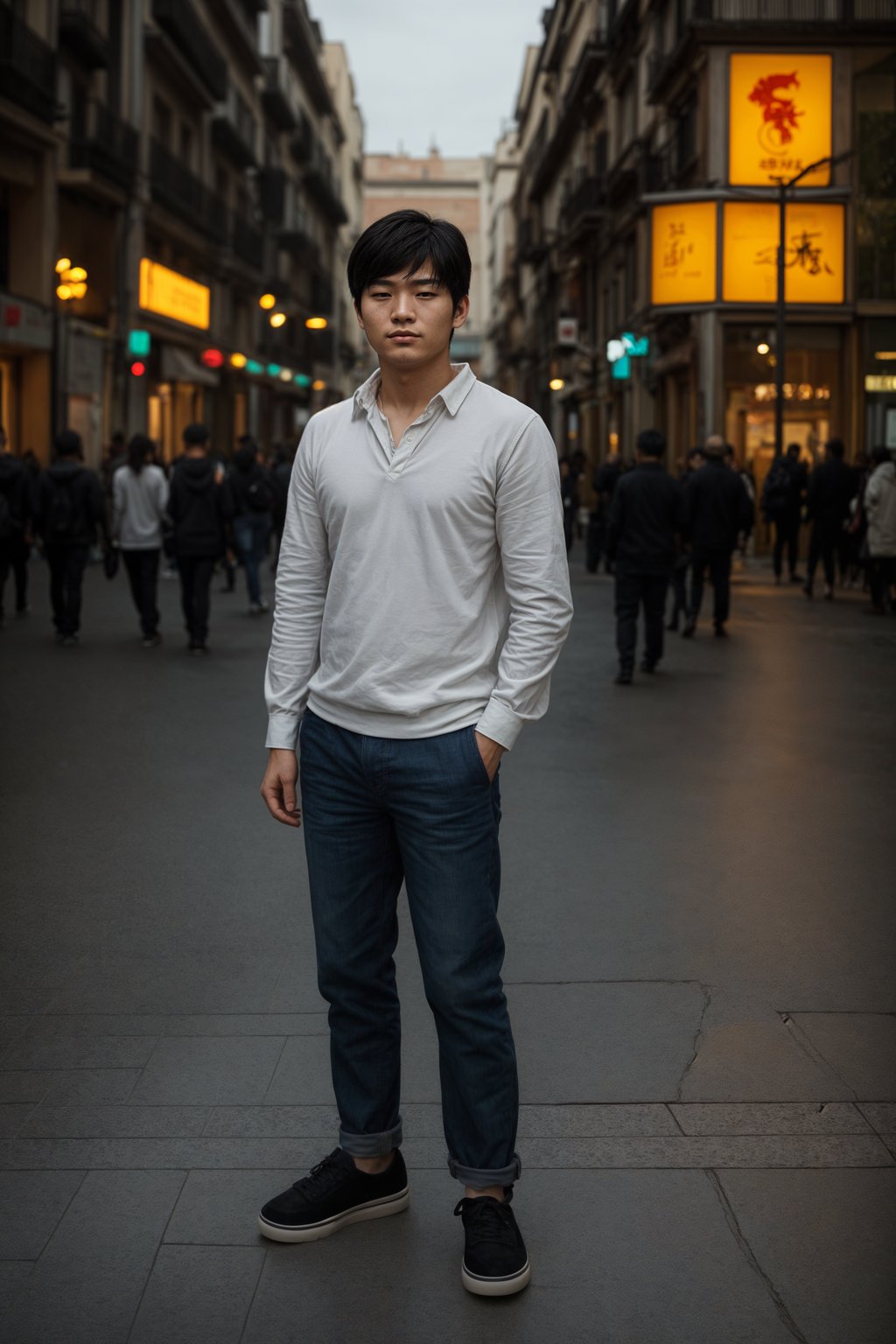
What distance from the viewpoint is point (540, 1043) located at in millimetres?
4336

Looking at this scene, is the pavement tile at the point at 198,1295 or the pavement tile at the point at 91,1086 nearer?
the pavement tile at the point at 198,1295

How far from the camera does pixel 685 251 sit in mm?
29094

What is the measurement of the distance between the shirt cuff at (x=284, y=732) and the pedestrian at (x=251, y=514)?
47.3 ft

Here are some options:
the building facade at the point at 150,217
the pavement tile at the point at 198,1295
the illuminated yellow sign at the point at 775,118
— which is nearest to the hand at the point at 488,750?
the pavement tile at the point at 198,1295

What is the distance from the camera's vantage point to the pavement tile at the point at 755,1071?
3.96 m

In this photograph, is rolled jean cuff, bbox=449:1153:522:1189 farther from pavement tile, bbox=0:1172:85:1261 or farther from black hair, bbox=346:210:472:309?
black hair, bbox=346:210:472:309

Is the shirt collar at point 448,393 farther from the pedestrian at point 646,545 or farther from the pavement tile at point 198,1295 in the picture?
the pedestrian at point 646,545

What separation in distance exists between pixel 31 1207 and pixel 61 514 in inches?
475

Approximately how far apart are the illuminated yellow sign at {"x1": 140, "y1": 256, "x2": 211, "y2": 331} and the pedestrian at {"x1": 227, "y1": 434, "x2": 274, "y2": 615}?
58.6 feet

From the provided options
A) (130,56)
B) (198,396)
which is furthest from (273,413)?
(130,56)

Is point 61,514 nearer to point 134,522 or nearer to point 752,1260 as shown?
point 134,522

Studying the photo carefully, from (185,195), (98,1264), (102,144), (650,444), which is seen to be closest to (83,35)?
(102,144)

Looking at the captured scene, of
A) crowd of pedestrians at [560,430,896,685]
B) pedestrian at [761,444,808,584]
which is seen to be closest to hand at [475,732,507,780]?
crowd of pedestrians at [560,430,896,685]

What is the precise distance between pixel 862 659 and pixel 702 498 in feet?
8.62
